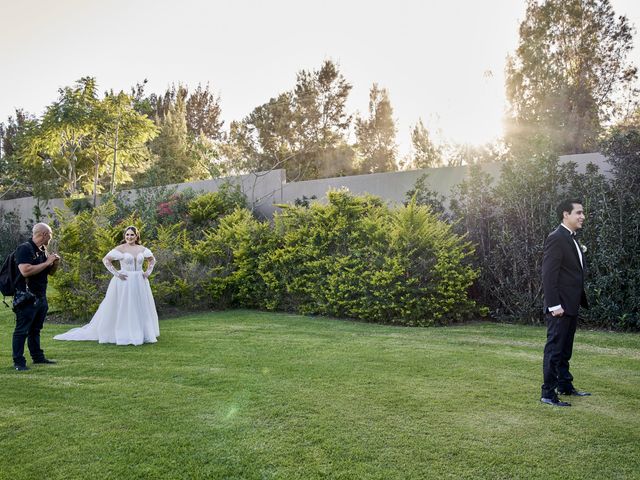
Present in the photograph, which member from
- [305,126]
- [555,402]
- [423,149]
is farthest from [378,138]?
[555,402]

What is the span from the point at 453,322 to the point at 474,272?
115 centimetres

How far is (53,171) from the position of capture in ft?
99.3

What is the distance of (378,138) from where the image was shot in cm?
4056

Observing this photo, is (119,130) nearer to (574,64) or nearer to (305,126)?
(305,126)

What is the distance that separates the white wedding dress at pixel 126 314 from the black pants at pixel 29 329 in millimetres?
1764

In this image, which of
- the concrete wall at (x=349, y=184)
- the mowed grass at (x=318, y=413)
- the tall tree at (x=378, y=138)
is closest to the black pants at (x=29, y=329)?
the mowed grass at (x=318, y=413)

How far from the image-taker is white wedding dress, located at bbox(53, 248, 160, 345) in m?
9.57

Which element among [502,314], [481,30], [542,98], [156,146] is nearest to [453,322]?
[502,314]

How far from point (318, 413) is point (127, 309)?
18.1 ft

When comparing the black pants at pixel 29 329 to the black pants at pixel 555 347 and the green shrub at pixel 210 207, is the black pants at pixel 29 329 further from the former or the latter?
the green shrub at pixel 210 207

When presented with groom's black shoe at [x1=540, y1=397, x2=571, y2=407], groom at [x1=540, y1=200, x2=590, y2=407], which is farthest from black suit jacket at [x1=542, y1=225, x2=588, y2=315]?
groom's black shoe at [x1=540, y1=397, x2=571, y2=407]

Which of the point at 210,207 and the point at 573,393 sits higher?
the point at 210,207

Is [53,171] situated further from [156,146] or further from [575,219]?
[575,219]

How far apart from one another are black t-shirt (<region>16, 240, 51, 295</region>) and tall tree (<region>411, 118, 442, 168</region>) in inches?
1084
